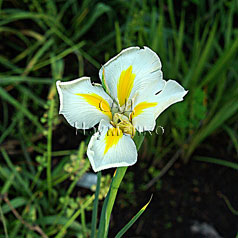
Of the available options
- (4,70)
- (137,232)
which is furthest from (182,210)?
(4,70)

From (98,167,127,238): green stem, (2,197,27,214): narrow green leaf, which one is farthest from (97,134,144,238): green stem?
(2,197,27,214): narrow green leaf

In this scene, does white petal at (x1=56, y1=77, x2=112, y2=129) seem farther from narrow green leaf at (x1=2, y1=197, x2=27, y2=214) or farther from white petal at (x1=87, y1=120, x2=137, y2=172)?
narrow green leaf at (x1=2, y1=197, x2=27, y2=214)

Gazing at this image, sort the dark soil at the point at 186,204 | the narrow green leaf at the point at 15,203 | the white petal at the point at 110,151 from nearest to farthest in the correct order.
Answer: the white petal at the point at 110,151
the narrow green leaf at the point at 15,203
the dark soil at the point at 186,204

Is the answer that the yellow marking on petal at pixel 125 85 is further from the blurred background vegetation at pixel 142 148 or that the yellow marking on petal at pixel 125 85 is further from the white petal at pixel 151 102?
the blurred background vegetation at pixel 142 148

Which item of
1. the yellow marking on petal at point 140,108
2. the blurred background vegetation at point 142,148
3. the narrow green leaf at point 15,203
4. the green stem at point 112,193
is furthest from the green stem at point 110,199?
the narrow green leaf at point 15,203

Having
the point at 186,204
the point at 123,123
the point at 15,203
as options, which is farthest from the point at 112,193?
the point at 186,204

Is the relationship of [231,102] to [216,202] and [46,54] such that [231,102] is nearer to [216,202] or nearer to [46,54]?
[216,202]

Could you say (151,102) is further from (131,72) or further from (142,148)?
(142,148)
